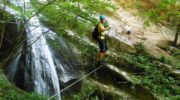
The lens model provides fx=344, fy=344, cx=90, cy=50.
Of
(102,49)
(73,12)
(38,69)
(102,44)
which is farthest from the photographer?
(102,49)

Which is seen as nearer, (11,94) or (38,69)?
(11,94)

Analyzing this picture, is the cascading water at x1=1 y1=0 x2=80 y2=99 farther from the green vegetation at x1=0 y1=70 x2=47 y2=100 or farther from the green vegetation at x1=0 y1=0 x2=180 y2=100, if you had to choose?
the green vegetation at x1=0 y1=70 x2=47 y2=100

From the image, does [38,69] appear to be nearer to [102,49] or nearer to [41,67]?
[41,67]

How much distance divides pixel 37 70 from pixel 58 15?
7.67ft

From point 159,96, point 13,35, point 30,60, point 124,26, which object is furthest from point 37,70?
point 124,26

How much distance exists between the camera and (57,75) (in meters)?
11.5

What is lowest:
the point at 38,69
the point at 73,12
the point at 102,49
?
the point at 38,69

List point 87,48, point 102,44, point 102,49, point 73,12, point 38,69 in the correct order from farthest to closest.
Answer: point 87,48 < point 102,49 < point 102,44 < point 38,69 < point 73,12

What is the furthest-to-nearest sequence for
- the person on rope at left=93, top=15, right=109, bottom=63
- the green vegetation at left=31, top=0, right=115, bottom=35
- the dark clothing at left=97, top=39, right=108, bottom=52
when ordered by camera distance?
the dark clothing at left=97, top=39, right=108, bottom=52 < the person on rope at left=93, top=15, right=109, bottom=63 < the green vegetation at left=31, top=0, right=115, bottom=35

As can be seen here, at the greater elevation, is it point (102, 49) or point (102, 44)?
point (102, 44)

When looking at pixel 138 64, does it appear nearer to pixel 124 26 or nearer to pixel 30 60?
pixel 124 26

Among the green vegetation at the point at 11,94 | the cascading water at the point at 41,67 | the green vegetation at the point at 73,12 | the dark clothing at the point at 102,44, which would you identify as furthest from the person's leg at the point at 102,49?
the green vegetation at the point at 11,94

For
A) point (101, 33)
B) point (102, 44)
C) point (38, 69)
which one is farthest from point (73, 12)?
point (38, 69)

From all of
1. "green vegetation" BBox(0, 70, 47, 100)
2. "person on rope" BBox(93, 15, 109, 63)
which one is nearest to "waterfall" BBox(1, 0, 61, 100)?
"green vegetation" BBox(0, 70, 47, 100)
